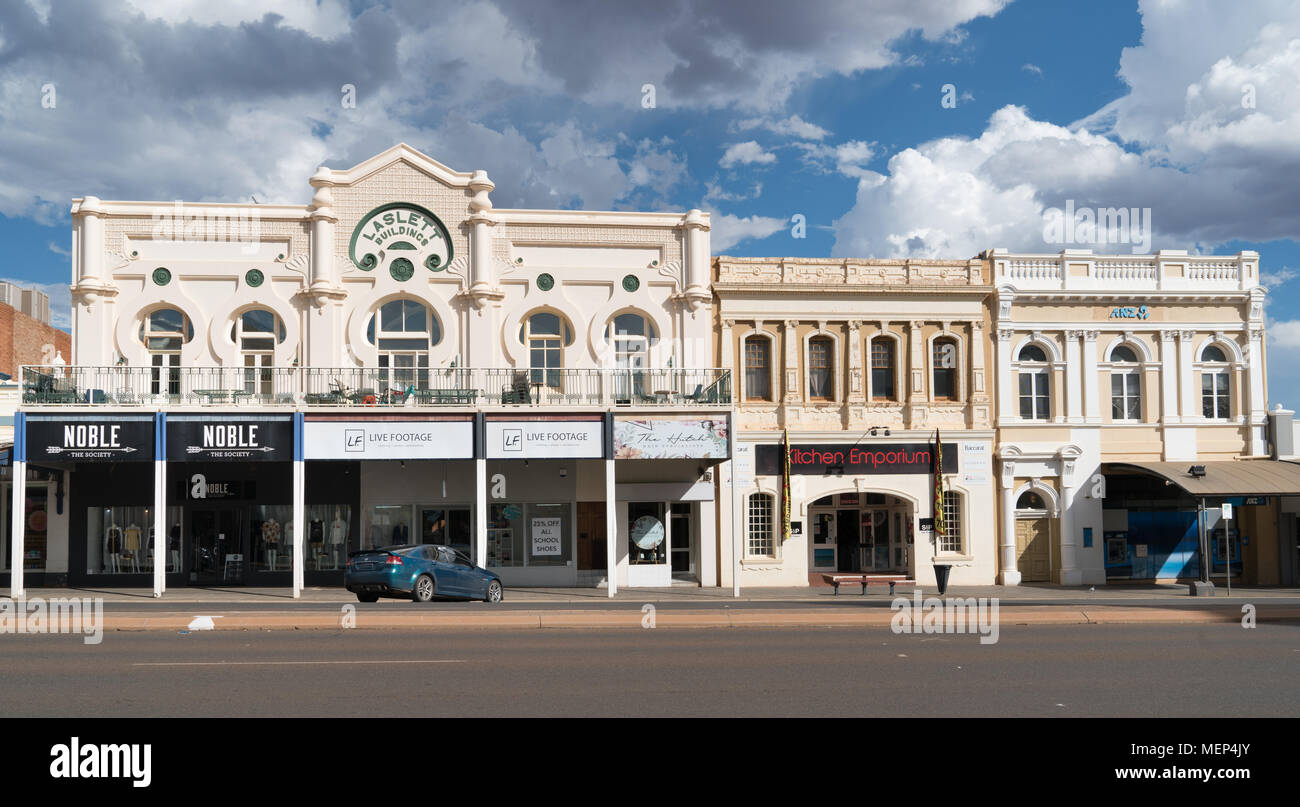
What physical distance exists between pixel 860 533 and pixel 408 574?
15084 mm

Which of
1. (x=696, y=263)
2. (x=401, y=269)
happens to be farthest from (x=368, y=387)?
(x=696, y=263)

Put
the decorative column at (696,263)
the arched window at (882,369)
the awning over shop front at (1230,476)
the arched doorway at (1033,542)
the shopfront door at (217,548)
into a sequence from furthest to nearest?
the arched doorway at (1033,542) → the arched window at (882,369) → the decorative column at (696,263) → the shopfront door at (217,548) → the awning over shop front at (1230,476)

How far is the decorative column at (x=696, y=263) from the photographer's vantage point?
1188 inches

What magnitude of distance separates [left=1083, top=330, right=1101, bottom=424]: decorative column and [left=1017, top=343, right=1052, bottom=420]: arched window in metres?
1.00

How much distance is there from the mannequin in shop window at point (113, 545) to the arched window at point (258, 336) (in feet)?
17.9

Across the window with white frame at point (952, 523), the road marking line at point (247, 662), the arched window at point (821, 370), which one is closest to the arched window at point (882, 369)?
the arched window at point (821, 370)

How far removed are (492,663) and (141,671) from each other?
3.78m

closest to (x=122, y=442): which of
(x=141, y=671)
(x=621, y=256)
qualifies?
(x=621, y=256)

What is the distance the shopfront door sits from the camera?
28797mm

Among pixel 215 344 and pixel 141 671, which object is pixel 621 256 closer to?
pixel 215 344

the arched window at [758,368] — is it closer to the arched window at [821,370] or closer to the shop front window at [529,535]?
the arched window at [821,370]

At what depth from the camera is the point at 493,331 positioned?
29703 millimetres

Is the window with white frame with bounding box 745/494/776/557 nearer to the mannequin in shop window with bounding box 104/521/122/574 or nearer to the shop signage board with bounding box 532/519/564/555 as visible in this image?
the shop signage board with bounding box 532/519/564/555

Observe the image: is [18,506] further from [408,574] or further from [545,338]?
[545,338]
